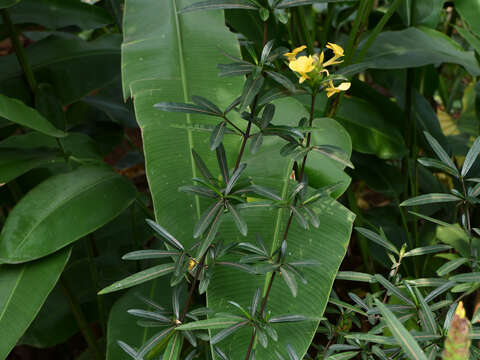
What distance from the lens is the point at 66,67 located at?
1.09m

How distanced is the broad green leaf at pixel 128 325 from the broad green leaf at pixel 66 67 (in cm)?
49

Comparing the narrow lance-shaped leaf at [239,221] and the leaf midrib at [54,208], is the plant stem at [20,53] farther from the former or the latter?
the narrow lance-shaped leaf at [239,221]

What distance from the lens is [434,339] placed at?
0.47m

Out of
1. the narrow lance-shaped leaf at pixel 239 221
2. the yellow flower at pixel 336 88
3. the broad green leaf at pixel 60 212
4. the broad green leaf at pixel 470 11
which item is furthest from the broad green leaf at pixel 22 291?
the broad green leaf at pixel 470 11

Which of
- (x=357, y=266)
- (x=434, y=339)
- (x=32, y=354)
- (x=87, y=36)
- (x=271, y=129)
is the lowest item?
(x=32, y=354)

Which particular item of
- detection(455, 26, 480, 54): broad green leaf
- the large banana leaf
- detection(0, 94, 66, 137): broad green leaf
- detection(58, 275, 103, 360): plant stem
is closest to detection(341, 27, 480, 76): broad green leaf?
detection(455, 26, 480, 54): broad green leaf

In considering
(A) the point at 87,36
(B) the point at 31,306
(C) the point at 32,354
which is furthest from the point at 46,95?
(A) the point at 87,36

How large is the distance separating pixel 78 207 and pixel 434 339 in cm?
54

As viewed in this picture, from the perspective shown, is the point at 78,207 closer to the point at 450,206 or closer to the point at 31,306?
the point at 31,306

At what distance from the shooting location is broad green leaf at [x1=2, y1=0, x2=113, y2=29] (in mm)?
1120

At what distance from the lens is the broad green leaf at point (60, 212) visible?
72 cm

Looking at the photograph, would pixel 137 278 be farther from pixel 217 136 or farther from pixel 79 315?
pixel 79 315

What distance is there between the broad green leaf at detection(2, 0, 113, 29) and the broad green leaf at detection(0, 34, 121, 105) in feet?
0.16

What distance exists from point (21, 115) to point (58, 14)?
50 cm
